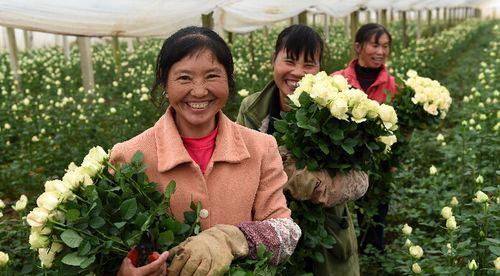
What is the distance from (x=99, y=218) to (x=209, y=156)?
33 centimetres

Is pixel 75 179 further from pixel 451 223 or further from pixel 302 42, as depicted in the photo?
pixel 451 223

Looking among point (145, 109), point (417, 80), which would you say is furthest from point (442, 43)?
point (417, 80)

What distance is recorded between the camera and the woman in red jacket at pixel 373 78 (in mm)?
2771

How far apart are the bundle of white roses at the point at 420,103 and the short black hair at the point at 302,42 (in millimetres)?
954

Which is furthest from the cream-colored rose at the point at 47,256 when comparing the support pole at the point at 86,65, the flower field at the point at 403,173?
the support pole at the point at 86,65

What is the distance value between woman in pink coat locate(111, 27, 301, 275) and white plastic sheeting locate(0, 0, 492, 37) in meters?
1.86

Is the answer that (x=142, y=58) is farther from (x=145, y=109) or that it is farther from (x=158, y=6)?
(x=158, y=6)

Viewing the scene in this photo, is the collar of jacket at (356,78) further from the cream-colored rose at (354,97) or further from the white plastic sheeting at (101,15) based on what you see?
the white plastic sheeting at (101,15)

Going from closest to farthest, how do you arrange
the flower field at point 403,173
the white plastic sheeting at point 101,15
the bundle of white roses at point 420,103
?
1. the flower field at point 403,173
2. the bundle of white roses at point 420,103
3. the white plastic sheeting at point 101,15

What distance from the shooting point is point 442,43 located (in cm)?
1115

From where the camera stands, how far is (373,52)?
9.55 ft

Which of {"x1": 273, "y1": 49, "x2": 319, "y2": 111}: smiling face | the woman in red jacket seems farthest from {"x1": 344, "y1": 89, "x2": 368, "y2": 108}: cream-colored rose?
the woman in red jacket

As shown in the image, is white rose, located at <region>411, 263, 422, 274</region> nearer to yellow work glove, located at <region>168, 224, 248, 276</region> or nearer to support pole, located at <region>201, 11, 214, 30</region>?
yellow work glove, located at <region>168, 224, 248, 276</region>

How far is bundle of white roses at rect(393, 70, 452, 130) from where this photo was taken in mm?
2721
